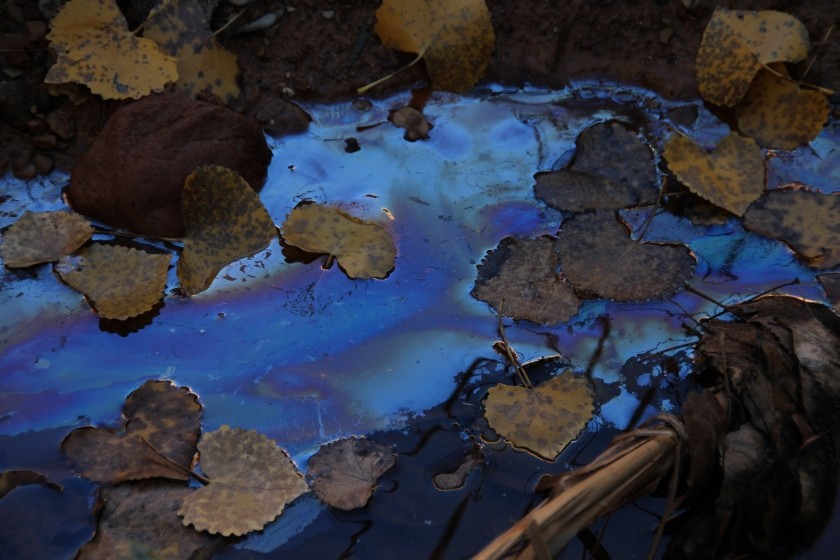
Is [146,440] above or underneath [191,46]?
underneath

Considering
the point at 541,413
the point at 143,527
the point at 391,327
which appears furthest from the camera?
the point at 391,327

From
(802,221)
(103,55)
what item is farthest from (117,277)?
(802,221)

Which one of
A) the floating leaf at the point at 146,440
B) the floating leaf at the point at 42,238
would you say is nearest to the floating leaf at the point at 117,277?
the floating leaf at the point at 42,238

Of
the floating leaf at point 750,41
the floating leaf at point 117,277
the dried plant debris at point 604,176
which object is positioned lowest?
the floating leaf at point 117,277

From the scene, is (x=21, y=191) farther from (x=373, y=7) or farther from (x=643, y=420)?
(x=643, y=420)

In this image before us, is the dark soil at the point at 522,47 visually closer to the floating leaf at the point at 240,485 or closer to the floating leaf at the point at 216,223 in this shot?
the floating leaf at the point at 216,223

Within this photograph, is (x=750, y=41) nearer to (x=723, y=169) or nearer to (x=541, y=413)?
(x=723, y=169)

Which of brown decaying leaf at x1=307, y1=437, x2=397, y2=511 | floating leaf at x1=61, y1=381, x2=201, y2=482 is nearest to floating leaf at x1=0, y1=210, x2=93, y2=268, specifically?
floating leaf at x1=61, y1=381, x2=201, y2=482
